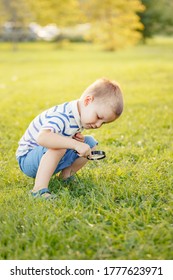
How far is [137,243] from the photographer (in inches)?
95.9

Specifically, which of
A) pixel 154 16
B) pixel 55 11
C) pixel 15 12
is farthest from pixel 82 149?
pixel 154 16

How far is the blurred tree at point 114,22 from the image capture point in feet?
78.8

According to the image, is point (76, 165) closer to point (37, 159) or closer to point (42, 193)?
point (37, 159)

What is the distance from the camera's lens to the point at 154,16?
1229 inches

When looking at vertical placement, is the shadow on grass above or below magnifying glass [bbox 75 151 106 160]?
below

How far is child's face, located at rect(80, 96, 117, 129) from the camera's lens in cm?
307

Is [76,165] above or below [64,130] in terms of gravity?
below

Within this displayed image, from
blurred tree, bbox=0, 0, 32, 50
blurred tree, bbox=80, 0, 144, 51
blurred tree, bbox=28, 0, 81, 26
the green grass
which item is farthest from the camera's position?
blurred tree, bbox=0, 0, 32, 50

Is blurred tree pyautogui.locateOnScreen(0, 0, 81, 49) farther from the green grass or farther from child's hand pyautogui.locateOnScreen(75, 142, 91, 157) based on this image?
child's hand pyautogui.locateOnScreen(75, 142, 91, 157)

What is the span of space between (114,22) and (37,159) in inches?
866

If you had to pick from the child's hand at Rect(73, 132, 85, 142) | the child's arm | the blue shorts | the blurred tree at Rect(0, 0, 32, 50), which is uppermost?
the child's arm

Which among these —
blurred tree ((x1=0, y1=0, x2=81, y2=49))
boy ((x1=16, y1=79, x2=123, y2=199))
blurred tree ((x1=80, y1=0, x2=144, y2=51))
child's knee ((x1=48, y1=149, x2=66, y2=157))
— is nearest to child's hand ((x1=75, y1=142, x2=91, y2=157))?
boy ((x1=16, y1=79, x2=123, y2=199))

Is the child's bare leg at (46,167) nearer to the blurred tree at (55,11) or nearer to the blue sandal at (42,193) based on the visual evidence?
the blue sandal at (42,193)
